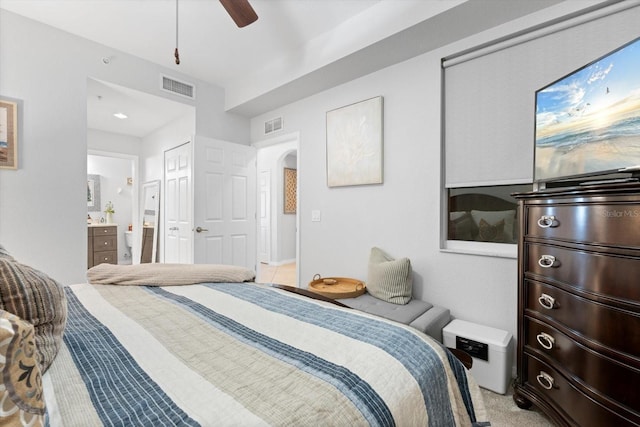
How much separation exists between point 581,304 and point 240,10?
2487 mm

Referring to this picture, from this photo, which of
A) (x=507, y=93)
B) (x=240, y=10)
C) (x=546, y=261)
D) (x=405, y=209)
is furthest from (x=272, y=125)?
(x=546, y=261)

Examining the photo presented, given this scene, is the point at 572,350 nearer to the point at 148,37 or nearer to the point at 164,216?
the point at 148,37

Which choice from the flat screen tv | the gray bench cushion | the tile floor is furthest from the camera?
the tile floor

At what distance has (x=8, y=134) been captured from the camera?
8.07 ft

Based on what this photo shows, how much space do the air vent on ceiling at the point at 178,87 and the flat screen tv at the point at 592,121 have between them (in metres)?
3.50

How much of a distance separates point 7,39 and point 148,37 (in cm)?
106

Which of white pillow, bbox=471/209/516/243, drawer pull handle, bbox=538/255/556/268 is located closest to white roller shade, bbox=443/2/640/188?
white pillow, bbox=471/209/516/243

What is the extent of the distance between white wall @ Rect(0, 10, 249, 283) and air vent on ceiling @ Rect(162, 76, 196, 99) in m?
0.45

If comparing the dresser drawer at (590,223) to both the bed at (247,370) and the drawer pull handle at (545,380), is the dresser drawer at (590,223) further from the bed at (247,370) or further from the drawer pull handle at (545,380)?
the bed at (247,370)

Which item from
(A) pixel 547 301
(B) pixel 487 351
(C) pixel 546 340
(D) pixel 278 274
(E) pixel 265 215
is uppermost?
(E) pixel 265 215

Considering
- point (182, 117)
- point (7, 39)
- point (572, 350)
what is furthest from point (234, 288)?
point (182, 117)

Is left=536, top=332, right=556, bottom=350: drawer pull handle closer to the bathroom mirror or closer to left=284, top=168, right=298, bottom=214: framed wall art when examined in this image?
the bathroom mirror

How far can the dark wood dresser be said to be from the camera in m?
1.12

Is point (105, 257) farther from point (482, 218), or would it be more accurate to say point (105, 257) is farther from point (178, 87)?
point (482, 218)
